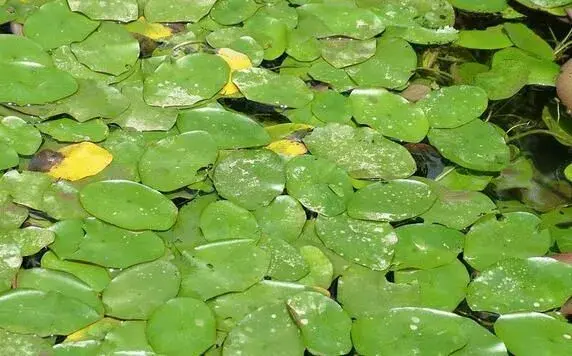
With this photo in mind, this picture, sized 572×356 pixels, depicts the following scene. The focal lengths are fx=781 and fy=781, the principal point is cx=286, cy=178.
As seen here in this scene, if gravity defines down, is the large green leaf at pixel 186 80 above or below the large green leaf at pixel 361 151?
above

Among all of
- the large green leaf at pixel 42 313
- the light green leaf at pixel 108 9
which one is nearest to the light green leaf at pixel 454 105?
the light green leaf at pixel 108 9

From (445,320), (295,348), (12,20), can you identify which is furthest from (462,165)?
(12,20)

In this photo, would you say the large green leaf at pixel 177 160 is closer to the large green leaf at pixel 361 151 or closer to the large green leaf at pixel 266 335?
the large green leaf at pixel 361 151

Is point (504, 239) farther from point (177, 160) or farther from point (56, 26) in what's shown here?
point (56, 26)

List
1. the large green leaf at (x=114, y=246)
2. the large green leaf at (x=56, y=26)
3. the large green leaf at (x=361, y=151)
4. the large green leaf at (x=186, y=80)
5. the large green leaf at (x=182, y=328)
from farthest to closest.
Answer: the large green leaf at (x=56, y=26)
the large green leaf at (x=186, y=80)
the large green leaf at (x=361, y=151)
the large green leaf at (x=114, y=246)
the large green leaf at (x=182, y=328)

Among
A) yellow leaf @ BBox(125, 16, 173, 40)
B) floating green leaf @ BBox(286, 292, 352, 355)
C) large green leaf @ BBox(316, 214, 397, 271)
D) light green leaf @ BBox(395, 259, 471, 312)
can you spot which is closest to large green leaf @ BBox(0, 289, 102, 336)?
floating green leaf @ BBox(286, 292, 352, 355)

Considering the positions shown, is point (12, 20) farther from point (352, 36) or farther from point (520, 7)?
A: point (520, 7)

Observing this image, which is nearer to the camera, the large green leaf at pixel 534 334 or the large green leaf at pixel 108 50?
the large green leaf at pixel 534 334

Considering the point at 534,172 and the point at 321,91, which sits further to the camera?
the point at 321,91
